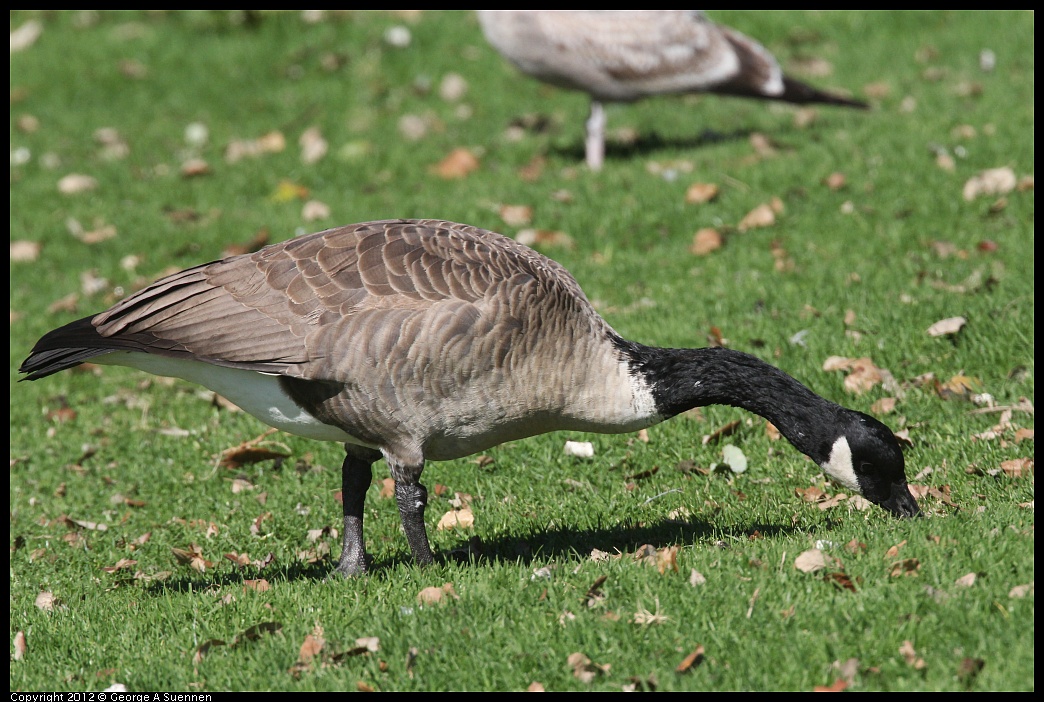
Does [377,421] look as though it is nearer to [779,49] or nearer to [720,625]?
[720,625]

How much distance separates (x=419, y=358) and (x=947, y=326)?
11.8ft

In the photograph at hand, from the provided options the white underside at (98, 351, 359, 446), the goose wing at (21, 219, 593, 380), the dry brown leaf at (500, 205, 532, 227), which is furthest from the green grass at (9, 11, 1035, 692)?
the goose wing at (21, 219, 593, 380)

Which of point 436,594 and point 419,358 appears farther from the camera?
point 419,358

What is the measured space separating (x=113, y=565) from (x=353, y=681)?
2.23m

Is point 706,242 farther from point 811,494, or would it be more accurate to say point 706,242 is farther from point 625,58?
point 811,494

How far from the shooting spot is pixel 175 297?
5117 mm

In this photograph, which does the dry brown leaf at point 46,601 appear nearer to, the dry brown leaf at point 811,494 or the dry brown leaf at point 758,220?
the dry brown leaf at point 811,494

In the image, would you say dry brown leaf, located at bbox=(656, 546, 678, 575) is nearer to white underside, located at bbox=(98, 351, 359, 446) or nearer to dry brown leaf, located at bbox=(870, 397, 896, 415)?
white underside, located at bbox=(98, 351, 359, 446)

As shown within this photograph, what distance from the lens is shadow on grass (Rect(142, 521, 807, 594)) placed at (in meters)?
5.16

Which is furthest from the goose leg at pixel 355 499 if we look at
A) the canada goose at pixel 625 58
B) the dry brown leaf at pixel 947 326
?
the canada goose at pixel 625 58

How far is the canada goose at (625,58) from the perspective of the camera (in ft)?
35.3

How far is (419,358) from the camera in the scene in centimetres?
478

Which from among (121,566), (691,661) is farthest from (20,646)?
(691,661)

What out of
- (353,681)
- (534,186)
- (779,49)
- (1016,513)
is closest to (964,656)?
(1016,513)
